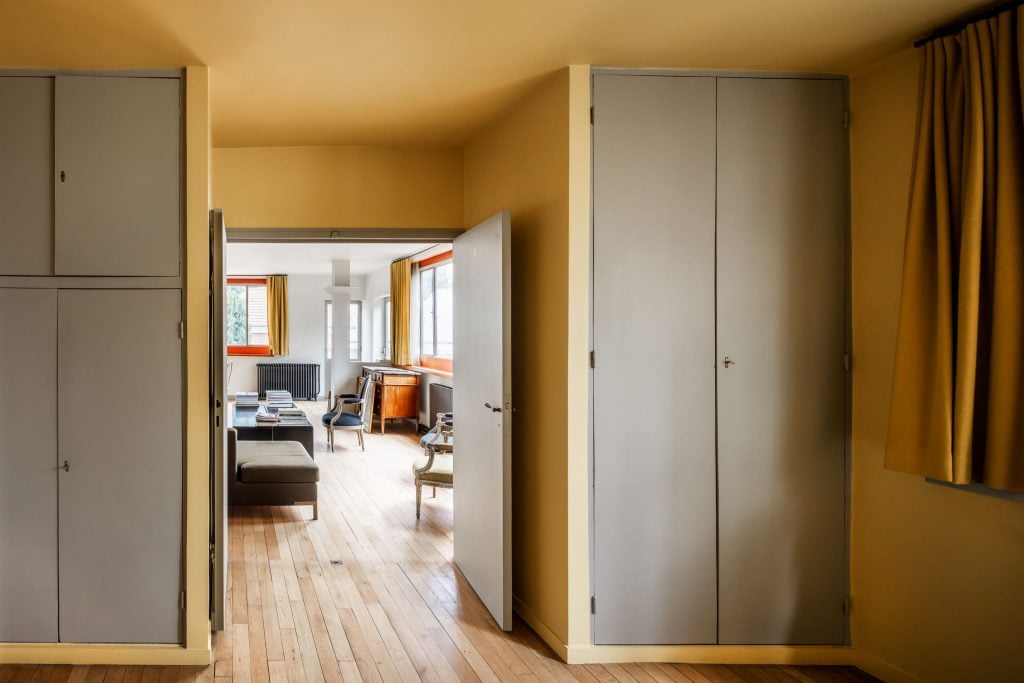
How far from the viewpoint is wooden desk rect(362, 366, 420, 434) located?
9.43m

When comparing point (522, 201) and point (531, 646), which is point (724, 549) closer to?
point (531, 646)

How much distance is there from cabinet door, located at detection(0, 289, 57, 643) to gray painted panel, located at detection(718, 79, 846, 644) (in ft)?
9.04

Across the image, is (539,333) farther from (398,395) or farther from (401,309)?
(401,309)

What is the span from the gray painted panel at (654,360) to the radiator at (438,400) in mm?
5256

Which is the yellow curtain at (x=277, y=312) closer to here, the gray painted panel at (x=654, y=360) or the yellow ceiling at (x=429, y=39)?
the yellow ceiling at (x=429, y=39)

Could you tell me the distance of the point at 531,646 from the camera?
310 centimetres

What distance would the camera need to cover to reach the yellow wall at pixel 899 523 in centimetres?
246

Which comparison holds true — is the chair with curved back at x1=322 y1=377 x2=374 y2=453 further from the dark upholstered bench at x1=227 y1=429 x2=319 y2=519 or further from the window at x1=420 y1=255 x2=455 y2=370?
the dark upholstered bench at x1=227 y1=429 x2=319 y2=519

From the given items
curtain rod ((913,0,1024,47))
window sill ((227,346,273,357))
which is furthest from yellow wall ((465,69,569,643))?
window sill ((227,346,273,357))

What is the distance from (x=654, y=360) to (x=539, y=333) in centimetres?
57

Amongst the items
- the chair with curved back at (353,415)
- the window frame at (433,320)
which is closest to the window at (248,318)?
the window frame at (433,320)

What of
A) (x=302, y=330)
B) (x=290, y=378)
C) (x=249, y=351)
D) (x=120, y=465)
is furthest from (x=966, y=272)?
(x=249, y=351)

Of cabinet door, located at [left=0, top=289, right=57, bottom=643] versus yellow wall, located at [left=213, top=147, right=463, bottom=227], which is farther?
yellow wall, located at [left=213, top=147, right=463, bottom=227]

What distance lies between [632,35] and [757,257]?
1.03 metres
